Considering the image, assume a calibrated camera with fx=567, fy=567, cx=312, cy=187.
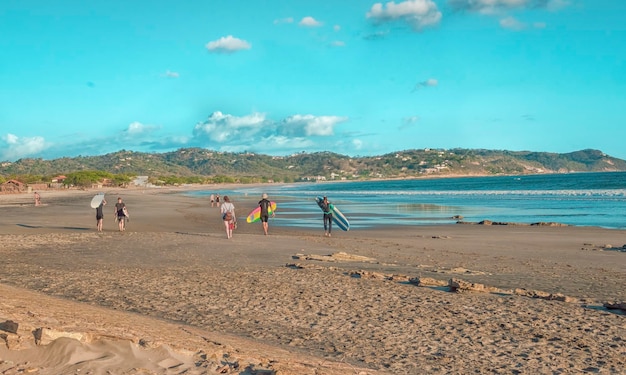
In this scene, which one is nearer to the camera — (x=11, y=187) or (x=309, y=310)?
(x=309, y=310)

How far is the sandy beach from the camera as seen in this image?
548 centimetres

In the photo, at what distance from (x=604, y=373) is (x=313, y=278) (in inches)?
252

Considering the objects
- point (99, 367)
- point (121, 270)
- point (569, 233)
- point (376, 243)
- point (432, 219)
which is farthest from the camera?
point (432, 219)

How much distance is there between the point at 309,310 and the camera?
8719 millimetres

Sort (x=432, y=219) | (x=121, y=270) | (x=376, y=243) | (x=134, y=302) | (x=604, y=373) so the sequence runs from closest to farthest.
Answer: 1. (x=604, y=373)
2. (x=134, y=302)
3. (x=121, y=270)
4. (x=376, y=243)
5. (x=432, y=219)

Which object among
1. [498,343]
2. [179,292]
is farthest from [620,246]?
[179,292]

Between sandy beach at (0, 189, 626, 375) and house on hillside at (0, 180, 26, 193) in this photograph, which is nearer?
sandy beach at (0, 189, 626, 375)

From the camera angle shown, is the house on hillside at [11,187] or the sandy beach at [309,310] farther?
the house on hillside at [11,187]

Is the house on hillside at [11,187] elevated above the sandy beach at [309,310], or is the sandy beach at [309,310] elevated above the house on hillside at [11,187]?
the house on hillside at [11,187]

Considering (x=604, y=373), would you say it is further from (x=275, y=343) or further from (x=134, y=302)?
(x=134, y=302)

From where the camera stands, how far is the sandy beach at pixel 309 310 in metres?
5.48

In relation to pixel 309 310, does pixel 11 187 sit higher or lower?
higher

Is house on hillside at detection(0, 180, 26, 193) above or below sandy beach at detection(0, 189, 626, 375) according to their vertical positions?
above

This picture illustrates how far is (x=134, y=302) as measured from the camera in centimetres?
938
